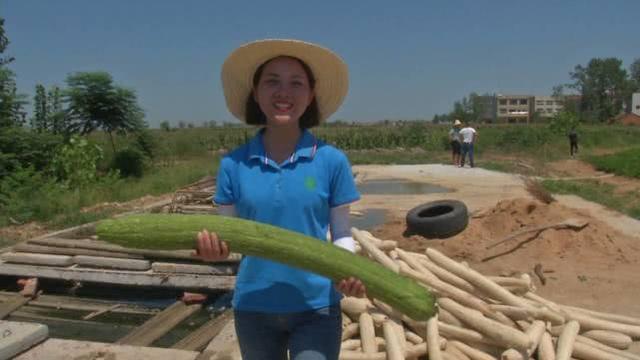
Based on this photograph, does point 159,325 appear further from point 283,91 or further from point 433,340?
point 283,91

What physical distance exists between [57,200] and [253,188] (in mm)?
11772

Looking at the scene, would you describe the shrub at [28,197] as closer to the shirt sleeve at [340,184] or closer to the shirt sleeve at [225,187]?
the shirt sleeve at [225,187]

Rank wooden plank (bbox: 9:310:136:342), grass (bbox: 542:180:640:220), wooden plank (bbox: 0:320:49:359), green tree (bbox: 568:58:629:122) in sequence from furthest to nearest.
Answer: green tree (bbox: 568:58:629:122)
grass (bbox: 542:180:640:220)
wooden plank (bbox: 9:310:136:342)
wooden plank (bbox: 0:320:49:359)

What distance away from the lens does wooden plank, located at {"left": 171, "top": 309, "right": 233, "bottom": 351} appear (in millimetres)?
4844

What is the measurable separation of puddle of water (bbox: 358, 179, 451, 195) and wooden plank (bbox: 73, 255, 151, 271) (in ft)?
30.3

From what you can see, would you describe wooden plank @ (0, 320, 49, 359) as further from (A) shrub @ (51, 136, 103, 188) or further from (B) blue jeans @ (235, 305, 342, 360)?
(A) shrub @ (51, 136, 103, 188)

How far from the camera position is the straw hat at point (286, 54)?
2172 mm

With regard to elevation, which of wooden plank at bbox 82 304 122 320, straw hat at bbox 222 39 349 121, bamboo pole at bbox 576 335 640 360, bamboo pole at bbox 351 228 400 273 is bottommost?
wooden plank at bbox 82 304 122 320

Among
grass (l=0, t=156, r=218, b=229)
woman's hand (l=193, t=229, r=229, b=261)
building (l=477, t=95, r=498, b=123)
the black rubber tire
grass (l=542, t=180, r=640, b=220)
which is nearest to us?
woman's hand (l=193, t=229, r=229, b=261)

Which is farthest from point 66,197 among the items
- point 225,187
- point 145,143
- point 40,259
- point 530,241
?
point 225,187

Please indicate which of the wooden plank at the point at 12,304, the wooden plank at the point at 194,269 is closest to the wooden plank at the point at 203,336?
the wooden plank at the point at 194,269

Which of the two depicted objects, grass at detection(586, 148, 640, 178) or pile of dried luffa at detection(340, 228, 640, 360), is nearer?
pile of dried luffa at detection(340, 228, 640, 360)

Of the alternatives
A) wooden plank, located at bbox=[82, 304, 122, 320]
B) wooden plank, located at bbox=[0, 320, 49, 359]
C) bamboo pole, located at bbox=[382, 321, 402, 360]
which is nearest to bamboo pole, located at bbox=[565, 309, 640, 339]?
bamboo pole, located at bbox=[382, 321, 402, 360]

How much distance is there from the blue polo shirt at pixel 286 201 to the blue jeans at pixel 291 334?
0.03 meters
